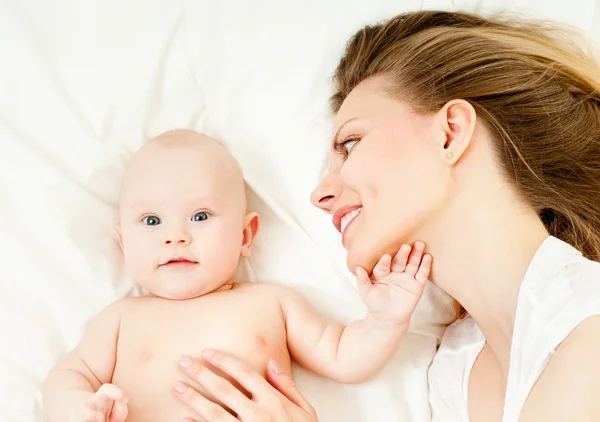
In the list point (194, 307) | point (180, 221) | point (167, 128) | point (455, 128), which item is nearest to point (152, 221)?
point (180, 221)

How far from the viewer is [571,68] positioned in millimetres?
1568

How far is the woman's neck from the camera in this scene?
1.44 metres

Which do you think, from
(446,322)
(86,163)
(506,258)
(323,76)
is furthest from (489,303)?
(86,163)

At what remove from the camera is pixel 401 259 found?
1.54 meters

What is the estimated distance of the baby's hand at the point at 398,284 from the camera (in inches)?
60.6

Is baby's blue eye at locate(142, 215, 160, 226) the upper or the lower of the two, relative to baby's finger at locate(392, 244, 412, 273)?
upper

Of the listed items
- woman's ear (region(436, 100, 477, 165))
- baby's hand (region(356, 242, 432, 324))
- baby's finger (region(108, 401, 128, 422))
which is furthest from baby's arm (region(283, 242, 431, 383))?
baby's finger (region(108, 401, 128, 422))

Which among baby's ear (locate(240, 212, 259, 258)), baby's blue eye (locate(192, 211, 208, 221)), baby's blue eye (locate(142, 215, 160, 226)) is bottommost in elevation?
baby's ear (locate(240, 212, 259, 258))

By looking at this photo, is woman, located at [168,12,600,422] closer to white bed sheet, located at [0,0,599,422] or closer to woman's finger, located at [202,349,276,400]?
woman's finger, located at [202,349,276,400]

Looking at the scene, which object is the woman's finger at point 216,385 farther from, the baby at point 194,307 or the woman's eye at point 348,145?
the woman's eye at point 348,145

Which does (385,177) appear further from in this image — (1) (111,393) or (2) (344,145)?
(1) (111,393)

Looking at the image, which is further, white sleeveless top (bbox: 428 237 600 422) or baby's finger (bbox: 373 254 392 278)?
baby's finger (bbox: 373 254 392 278)

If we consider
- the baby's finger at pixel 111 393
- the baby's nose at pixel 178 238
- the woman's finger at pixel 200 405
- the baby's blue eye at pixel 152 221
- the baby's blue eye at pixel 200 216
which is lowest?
the woman's finger at pixel 200 405

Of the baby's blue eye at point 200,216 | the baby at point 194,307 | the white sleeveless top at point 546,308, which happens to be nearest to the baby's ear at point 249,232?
the baby at point 194,307
